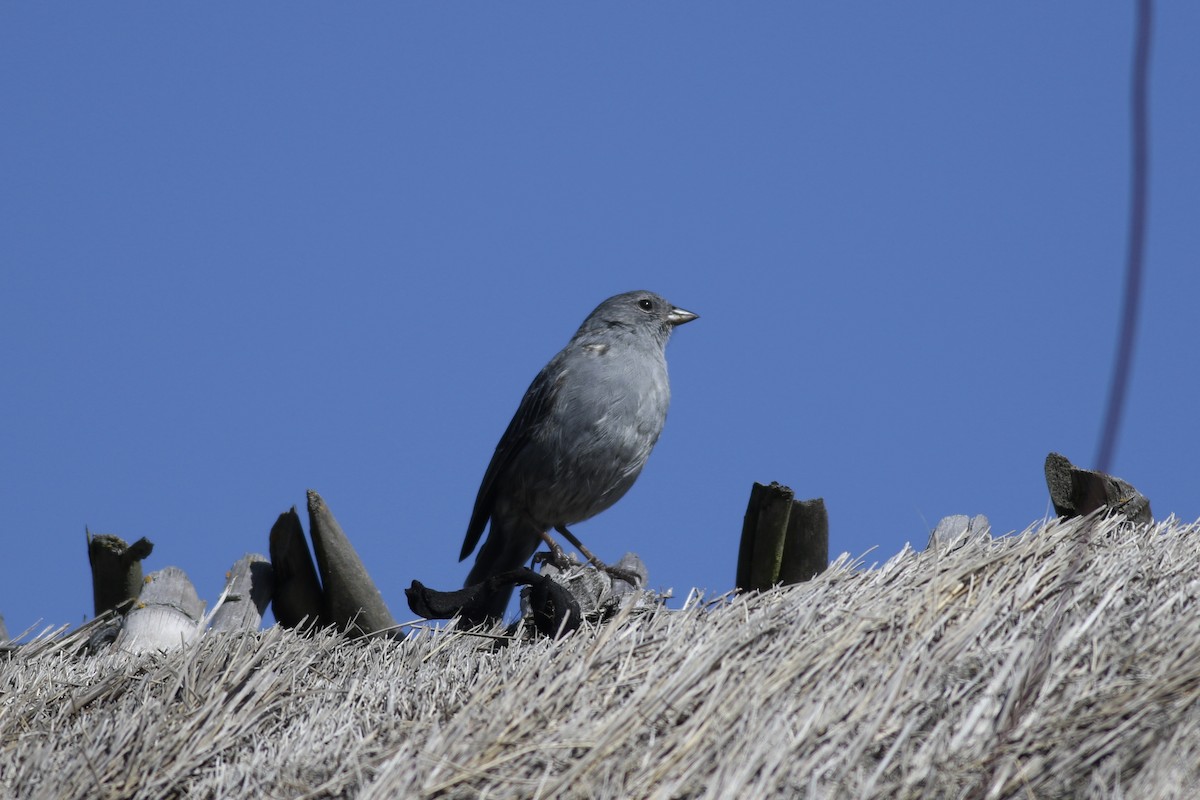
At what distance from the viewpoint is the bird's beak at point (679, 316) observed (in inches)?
285

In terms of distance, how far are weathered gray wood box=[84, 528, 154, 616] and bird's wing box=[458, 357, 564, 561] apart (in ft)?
6.16

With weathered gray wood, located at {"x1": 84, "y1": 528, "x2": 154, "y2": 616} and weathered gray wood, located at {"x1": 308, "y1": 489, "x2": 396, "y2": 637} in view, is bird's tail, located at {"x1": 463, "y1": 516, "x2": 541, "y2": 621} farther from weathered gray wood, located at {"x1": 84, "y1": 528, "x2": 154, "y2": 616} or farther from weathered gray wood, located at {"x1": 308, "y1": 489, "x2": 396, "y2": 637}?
weathered gray wood, located at {"x1": 84, "y1": 528, "x2": 154, "y2": 616}

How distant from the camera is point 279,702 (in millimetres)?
3662

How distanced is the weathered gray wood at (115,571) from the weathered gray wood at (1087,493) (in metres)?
Result: 3.86

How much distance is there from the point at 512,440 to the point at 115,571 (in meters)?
2.24

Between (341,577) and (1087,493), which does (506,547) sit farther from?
(1087,493)

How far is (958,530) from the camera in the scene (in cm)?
452

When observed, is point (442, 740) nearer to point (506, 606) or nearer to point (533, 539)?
point (506, 606)

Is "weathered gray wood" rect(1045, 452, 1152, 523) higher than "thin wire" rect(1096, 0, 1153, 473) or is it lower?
lower

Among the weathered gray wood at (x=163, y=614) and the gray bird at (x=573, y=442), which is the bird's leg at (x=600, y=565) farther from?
the weathered gray wood at (x=163, y=614)

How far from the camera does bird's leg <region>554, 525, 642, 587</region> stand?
17.1ft

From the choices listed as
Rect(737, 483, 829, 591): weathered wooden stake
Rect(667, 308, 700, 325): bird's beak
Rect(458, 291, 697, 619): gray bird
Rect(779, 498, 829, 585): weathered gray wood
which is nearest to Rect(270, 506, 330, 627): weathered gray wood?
Rect(458, 291, 697, 619): gray bird

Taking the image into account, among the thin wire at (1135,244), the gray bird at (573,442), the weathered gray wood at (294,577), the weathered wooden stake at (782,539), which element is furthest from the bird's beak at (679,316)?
the thin wire at (1135,244)

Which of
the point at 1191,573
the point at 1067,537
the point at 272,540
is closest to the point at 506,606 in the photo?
the point at 272,540
